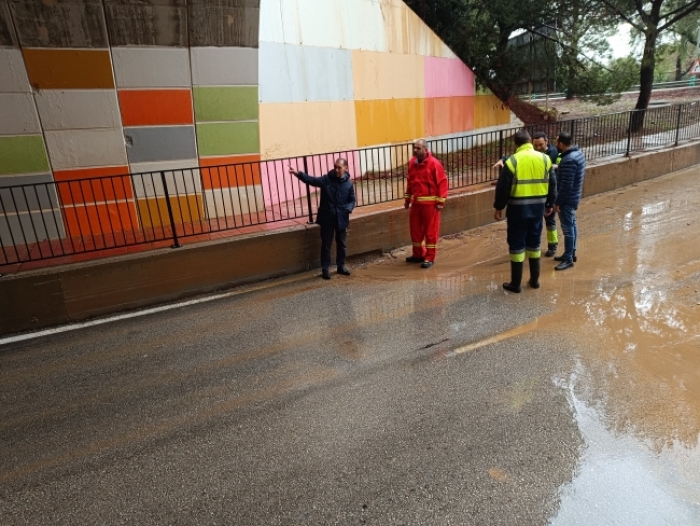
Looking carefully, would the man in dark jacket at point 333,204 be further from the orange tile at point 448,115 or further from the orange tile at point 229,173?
the orange tile at point 448,115

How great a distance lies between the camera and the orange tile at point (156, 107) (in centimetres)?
784

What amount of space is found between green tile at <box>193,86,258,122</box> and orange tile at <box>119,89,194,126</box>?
0.18 m

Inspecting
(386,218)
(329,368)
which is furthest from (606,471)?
(386,218)

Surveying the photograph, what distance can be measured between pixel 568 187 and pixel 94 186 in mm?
7124

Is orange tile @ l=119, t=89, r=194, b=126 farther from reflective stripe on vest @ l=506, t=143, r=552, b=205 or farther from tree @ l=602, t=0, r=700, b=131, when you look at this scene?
tree @ l=602, t=0, r=700, b=131

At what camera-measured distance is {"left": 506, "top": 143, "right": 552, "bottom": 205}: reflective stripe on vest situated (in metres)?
6.00

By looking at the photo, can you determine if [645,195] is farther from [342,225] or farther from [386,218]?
[342,225]

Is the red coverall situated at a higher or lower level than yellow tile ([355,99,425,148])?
lower

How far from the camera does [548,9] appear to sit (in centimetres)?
1540

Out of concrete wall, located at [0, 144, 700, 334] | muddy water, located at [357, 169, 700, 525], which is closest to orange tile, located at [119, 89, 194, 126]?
concrete wall, located at [0, 144, 700, 334]

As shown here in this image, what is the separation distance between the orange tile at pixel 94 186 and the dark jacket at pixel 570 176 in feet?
20.8

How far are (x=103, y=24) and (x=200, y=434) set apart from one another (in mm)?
6400

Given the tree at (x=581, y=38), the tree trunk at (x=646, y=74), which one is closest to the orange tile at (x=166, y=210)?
the tree trunk at (x=646, y=74)

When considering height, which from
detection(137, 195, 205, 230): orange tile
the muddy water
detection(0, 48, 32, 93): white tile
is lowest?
the muddy water
